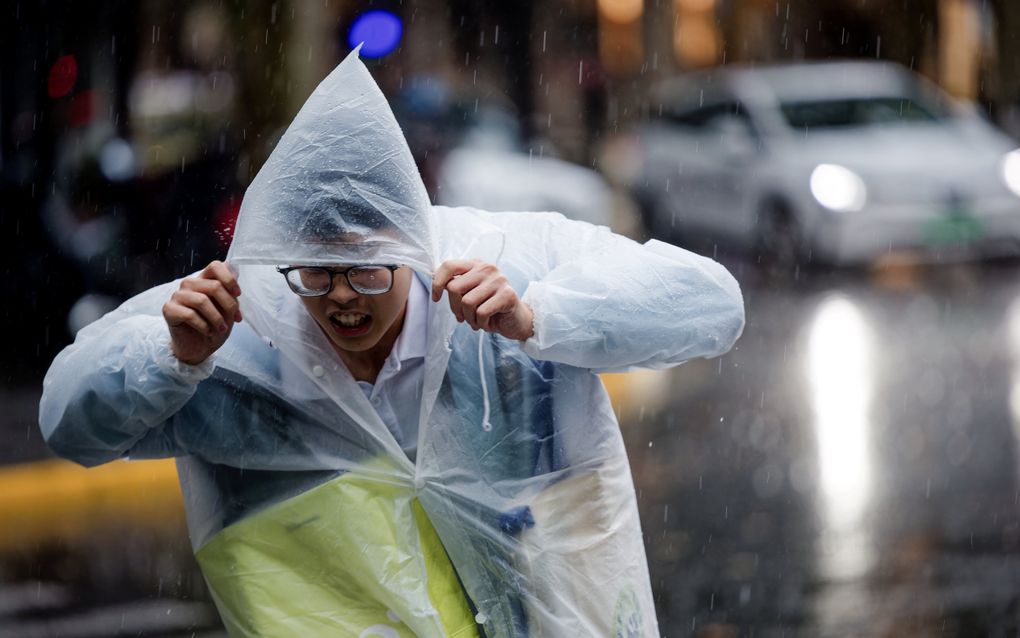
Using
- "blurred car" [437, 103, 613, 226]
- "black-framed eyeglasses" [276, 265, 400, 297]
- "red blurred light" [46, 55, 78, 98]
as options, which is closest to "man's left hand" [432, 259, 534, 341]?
"black-framed eyeglasses" [276, 265, 400, 297]

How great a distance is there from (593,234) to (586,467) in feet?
1.44

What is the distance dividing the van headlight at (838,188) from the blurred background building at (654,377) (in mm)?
640

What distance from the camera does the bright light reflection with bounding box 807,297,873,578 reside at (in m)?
6.70

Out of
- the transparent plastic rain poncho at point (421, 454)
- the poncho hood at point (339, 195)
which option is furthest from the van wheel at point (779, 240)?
the poncho hood at point (339, 195)

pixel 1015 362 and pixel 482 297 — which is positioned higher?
pixel 482 297

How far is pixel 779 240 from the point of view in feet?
45.1

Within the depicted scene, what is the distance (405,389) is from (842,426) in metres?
5.62

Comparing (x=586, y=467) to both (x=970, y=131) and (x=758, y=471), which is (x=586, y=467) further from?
(x=970, y=131)

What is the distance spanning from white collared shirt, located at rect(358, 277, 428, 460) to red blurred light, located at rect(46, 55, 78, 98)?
19421 millimetres

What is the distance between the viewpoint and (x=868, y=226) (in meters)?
13.2

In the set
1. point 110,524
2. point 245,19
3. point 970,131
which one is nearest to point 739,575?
point 110,524

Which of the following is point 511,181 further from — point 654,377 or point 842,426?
point 842,426

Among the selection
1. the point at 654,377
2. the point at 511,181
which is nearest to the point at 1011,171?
the point at 511,181

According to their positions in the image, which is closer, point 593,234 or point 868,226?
point 593,234
